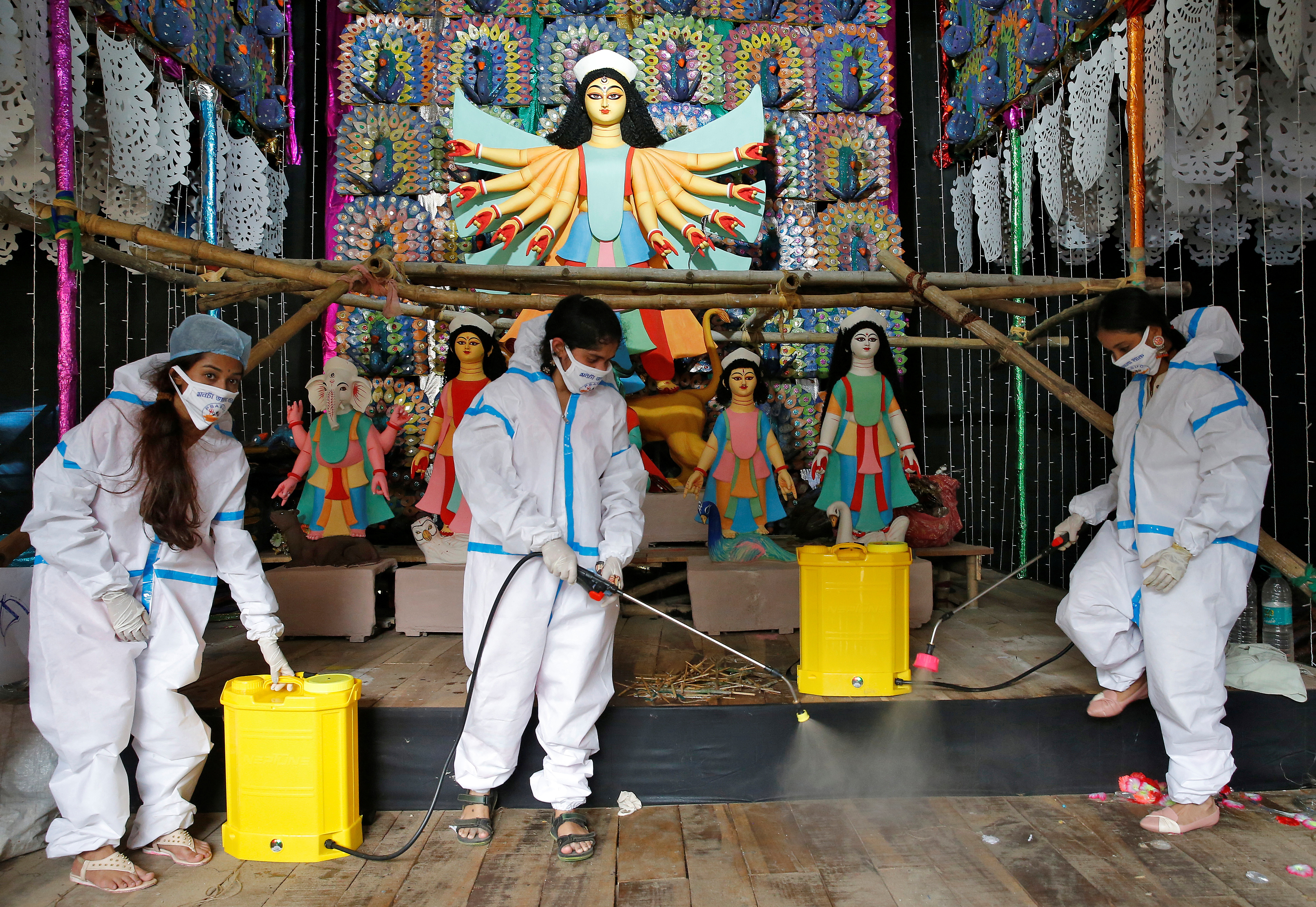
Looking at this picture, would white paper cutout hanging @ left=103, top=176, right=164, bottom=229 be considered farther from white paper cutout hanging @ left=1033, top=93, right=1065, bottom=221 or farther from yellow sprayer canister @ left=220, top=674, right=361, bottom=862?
white paper cutout hanging @ left=1033, top=93, right=1065, bottom=221

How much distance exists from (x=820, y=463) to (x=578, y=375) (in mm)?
2502

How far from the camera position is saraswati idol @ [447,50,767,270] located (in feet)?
24.8

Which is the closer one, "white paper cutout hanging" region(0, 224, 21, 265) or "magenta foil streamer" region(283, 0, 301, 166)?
"white paper cutout hanging" region(0, 224, 21, 265)

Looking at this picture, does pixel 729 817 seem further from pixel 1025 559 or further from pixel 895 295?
pixel 1025 559

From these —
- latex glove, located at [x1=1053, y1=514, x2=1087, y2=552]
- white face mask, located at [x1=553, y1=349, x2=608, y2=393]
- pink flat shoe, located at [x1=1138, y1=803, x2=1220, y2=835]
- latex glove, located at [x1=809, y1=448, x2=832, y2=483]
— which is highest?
white face mask, located at [x1=553, y1=349, x2=608, y2=393]

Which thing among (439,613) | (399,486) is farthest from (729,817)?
(399,486)

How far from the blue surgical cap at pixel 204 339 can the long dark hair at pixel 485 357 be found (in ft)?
9.16

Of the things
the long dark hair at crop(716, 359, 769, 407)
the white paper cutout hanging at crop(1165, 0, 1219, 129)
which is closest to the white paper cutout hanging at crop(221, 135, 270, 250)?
the long dark hair at crop(716, 359, 769, 407)

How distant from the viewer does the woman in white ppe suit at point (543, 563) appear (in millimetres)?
3055

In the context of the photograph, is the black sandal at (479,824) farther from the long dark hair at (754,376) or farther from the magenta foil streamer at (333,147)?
the magenta foil streamer at (333,147)

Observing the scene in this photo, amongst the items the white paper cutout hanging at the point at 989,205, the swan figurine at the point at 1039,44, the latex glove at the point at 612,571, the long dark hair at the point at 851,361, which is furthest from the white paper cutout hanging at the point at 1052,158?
the latex glove at the point at 612,571

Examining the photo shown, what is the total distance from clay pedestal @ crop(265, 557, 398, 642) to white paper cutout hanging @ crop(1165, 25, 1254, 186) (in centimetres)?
506

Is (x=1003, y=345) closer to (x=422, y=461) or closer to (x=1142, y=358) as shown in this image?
(x=1142, y=358)

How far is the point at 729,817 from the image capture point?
3.31 m
